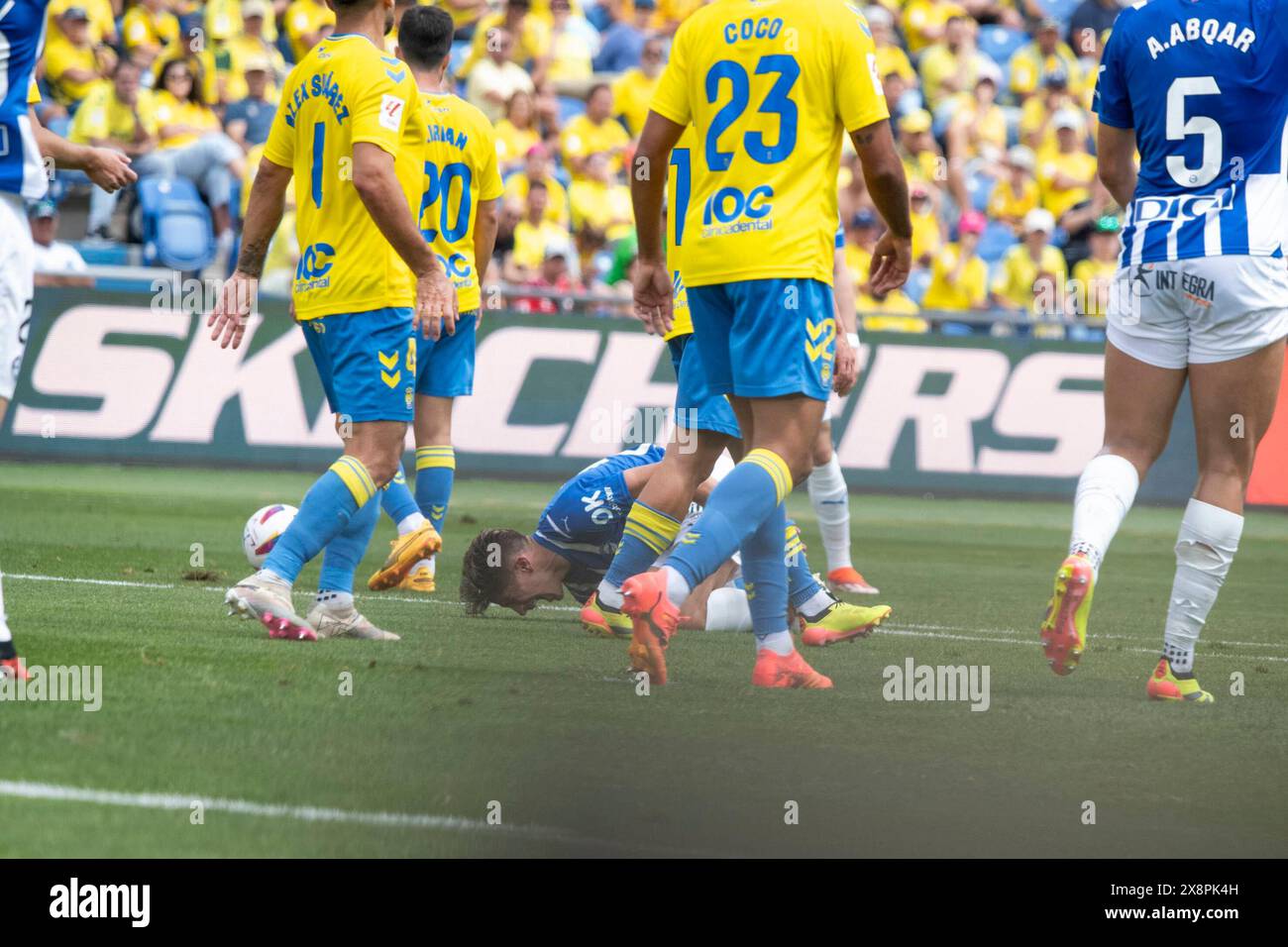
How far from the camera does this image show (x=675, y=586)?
5.52 meters

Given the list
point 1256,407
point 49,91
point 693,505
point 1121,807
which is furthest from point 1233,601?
point 49,91

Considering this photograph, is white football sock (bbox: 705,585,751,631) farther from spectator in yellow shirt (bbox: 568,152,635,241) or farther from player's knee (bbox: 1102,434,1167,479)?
spectator in yellow shirt (bbox: 568,152,635,241)

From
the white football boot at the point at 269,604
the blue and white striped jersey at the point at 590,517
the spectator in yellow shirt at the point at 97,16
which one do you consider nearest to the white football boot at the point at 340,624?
the white football boot at the point at 269,604

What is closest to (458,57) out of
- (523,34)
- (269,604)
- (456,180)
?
(523,34)

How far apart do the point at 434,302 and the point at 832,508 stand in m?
3.58

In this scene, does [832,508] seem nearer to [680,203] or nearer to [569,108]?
[680,203]

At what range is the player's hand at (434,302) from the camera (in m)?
6.25

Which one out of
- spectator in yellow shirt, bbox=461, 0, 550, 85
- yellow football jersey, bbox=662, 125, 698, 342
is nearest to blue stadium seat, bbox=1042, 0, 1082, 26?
spectator in yellow shirt, bbox=461, 0, 550, 85

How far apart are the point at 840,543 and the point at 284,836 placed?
19.0 ft

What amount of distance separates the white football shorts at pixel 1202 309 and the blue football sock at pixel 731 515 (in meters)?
1.40

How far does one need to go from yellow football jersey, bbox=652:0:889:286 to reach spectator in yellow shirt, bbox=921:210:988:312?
12240mm

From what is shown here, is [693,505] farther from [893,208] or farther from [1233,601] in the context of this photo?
[1233,601]

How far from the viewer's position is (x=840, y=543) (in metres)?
9.38
